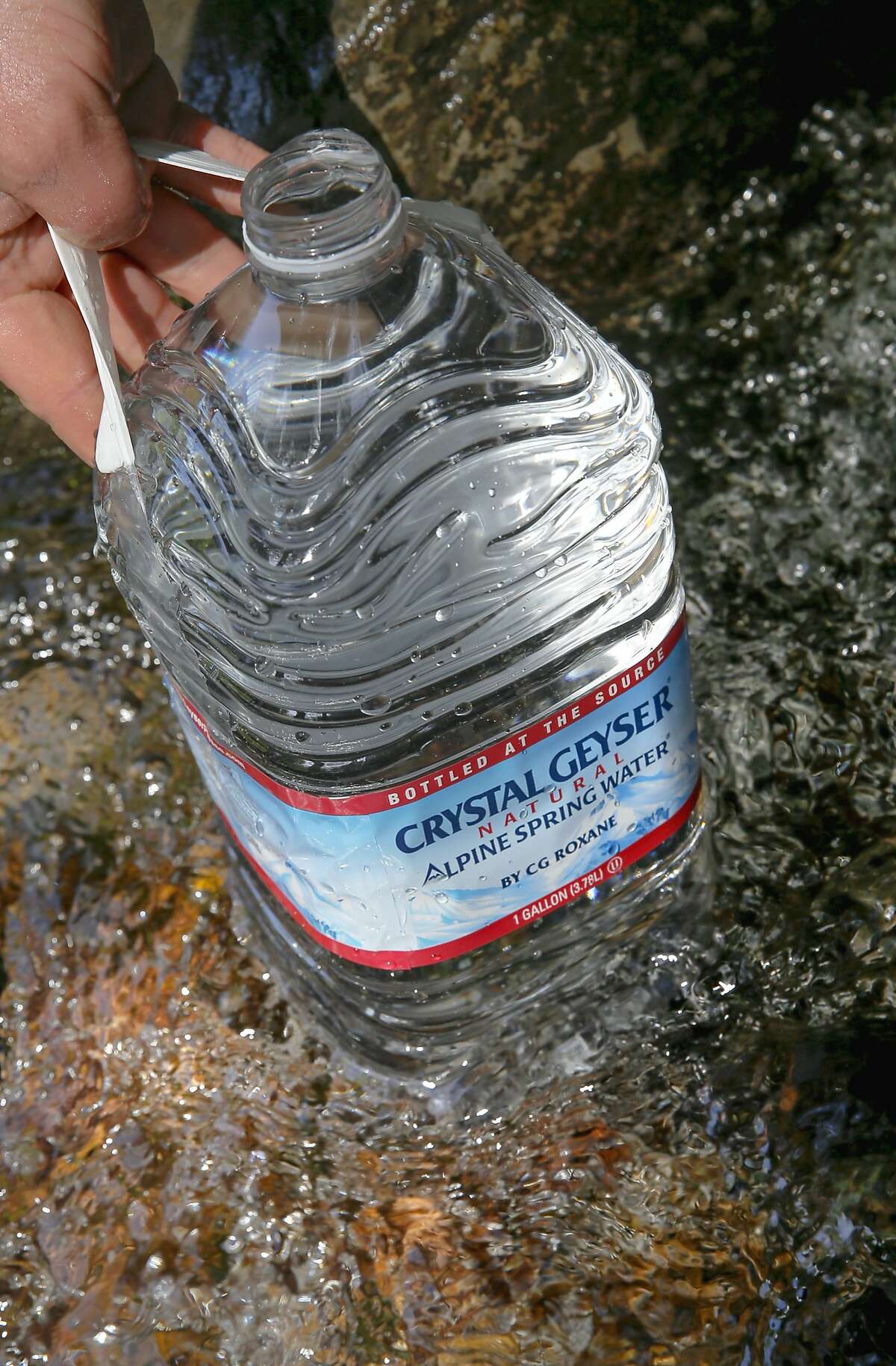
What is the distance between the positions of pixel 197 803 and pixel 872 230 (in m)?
1.45

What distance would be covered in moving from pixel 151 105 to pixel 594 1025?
4.18ft

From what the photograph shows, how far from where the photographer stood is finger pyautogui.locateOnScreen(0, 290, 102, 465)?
157 cm

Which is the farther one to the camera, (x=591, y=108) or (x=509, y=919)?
(x=591, y=108)

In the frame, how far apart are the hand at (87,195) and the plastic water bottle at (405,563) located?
0.54ft

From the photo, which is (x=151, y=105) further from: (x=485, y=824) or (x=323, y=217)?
(x=485, y=824)

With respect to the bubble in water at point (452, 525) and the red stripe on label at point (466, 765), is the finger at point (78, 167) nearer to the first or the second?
the bubble in water at point (452, 525)

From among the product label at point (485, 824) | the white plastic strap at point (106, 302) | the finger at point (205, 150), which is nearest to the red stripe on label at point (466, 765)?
the product label at point (485, 824)

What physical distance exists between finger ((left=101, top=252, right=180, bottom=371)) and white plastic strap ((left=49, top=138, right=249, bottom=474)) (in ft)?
0.58

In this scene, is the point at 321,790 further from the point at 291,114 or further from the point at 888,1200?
the point at 291,114

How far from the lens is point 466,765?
1.24 m

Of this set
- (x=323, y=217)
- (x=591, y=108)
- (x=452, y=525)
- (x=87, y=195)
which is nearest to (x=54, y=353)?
(x=87, y=195)

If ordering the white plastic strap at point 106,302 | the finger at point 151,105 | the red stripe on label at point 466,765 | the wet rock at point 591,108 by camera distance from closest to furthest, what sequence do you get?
1. the red stripe on label at point 466,765
2. the white plastic strap at point 106,302
3. the finger at point 151,105
4. the wet rock at point 591,108

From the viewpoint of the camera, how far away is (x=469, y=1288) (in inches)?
52.1

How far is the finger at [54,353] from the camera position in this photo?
157 centimetres
